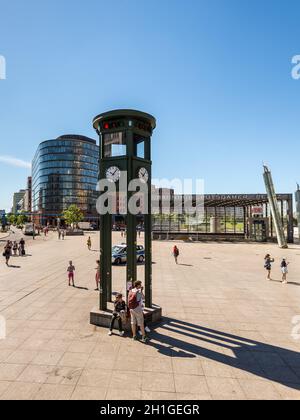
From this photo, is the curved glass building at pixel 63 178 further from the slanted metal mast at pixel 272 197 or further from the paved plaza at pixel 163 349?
the paved plaza at pixel 163 349

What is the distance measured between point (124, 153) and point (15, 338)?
657 cm

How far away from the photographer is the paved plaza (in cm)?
554

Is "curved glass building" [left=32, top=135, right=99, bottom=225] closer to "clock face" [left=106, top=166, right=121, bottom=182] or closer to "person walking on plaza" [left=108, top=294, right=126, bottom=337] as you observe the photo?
"clock face" [left=106, top=166, right=121, bottom=182]

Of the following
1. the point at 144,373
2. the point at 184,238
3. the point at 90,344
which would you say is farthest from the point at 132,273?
the point at 184,238

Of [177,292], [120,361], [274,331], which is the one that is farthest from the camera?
[177,292]

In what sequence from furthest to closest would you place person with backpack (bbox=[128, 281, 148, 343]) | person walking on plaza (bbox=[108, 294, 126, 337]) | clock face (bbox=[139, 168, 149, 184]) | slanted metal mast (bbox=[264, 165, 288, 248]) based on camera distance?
slanted metal mast (bbox=[264, 165, 288, 248]) → clock face (bbox=[139, 168, 149, 184]) → person walking on plaza (bbox=[108, 294, 126, 337]) → person with backpack (bbox=[128, 281, 148, 343])

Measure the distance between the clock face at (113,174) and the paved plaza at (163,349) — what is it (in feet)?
16.0

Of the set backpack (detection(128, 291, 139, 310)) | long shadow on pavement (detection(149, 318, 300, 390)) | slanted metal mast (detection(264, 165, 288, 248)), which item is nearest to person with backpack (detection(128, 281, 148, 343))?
backpack (detection(128, 291, 139, 310))

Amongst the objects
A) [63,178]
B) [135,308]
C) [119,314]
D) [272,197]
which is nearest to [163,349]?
[135,308]

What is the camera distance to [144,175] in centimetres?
947

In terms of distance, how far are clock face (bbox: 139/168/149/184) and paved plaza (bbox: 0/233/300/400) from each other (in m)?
4.95

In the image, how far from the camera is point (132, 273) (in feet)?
29.1

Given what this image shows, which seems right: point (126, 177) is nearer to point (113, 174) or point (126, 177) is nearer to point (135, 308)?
point (113, 174)
